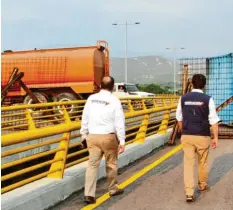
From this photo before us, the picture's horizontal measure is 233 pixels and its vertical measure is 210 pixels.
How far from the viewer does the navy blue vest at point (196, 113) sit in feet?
21.6

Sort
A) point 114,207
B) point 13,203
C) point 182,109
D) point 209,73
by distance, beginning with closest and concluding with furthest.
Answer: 1. point 13,203
2. point 114,207
3. point 182,109
4. point 209,73

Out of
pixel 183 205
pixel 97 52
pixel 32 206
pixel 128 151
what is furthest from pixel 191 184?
pixel 97 52

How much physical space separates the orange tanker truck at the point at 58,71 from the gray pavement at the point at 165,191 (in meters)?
12.0

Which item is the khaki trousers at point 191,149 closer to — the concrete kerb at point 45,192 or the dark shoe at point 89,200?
the dark shoe at point 89,200

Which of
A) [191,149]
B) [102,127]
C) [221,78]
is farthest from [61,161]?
[221,78]

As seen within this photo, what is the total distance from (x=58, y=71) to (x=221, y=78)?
9106 millimetres

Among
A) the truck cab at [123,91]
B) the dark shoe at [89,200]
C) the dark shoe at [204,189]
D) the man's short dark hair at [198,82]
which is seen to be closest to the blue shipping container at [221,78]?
the dark shoe at [204,189]

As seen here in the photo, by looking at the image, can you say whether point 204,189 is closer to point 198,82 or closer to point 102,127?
point 198,82

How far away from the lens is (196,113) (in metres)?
6.58

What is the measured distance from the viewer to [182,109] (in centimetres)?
677

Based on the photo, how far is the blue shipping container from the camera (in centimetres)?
1551

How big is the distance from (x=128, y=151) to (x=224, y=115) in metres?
7.09

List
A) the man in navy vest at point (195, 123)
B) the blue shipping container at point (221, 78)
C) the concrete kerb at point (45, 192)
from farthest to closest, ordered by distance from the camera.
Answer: the blue shipping container at point (221, 78), the man in navy vest at point (195, 123), the concrete kerb at point (45, 192)

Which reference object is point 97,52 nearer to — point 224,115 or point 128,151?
point 224,115
